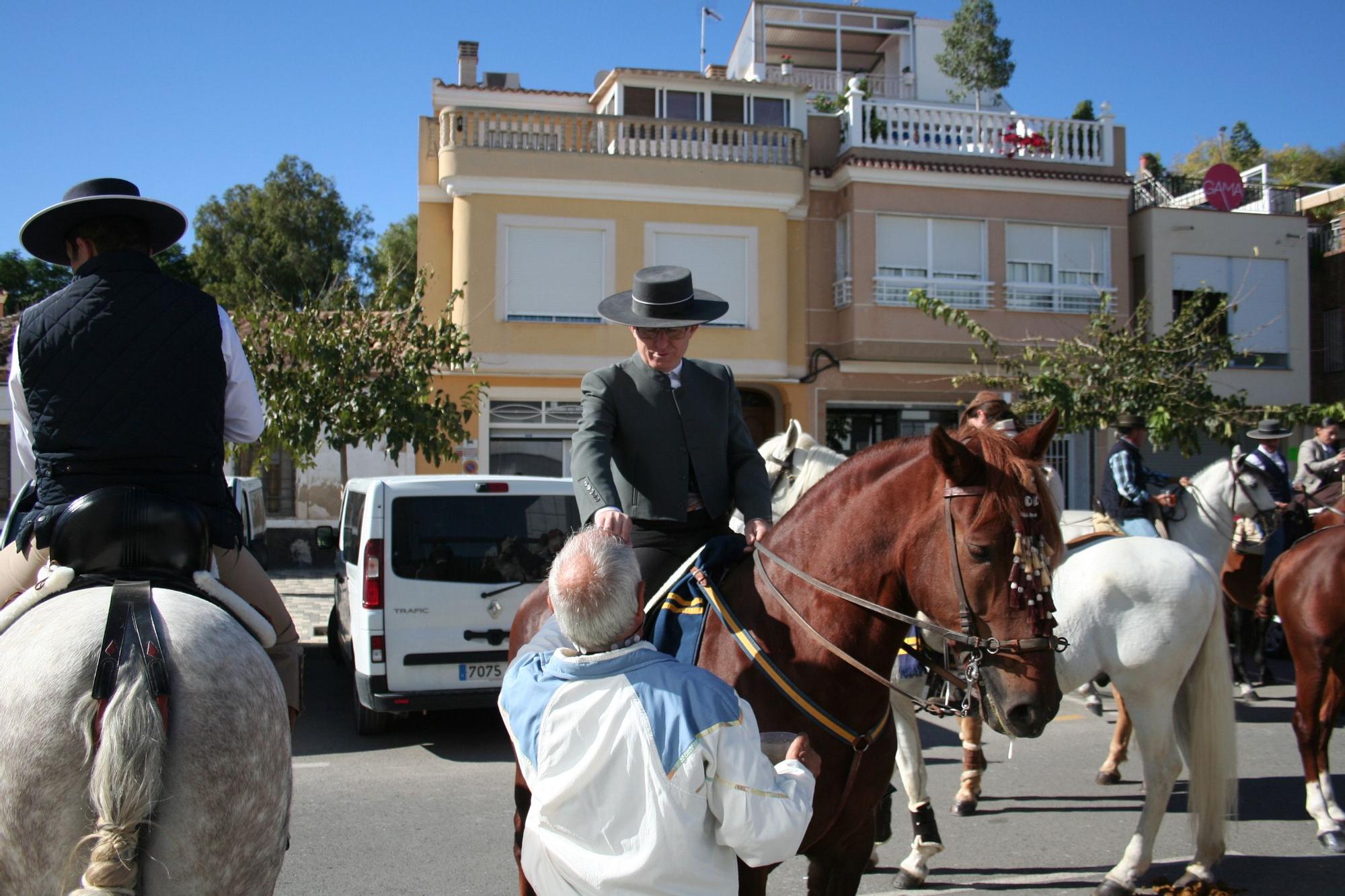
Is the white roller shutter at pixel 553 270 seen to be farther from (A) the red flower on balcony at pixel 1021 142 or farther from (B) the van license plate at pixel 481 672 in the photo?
(B) the van license plate at pixel 481 672

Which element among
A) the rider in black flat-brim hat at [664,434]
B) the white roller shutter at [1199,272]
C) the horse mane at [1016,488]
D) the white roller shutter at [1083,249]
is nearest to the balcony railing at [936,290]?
the white roller shutter at [1083,249]

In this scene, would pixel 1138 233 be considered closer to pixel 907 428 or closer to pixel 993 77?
pixel 907 428

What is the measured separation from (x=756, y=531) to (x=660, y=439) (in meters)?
0.51

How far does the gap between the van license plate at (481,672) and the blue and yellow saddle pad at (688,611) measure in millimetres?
4575

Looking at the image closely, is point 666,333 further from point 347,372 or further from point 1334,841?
point 347,372

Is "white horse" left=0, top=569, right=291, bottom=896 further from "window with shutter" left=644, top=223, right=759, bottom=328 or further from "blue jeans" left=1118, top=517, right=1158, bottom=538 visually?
"window with shutter" left=644, top=223, right=759, bottom=328

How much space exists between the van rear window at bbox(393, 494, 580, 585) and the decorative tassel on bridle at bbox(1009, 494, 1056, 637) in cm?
514

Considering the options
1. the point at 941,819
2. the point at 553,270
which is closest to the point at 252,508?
the point at 553,270

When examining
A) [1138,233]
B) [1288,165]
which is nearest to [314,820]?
[1138,233]

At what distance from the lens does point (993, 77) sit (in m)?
28.3

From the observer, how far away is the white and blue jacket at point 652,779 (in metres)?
2.36

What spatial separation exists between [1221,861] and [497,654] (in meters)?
4.93

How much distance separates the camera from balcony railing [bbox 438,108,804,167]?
18.7 metres

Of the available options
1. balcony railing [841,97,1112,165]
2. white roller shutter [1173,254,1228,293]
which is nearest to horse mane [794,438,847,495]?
balcony railing [841,97,1112,165]
